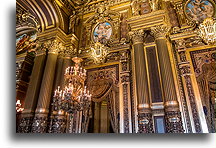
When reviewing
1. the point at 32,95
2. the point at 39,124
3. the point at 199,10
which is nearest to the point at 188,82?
the point at 199,10

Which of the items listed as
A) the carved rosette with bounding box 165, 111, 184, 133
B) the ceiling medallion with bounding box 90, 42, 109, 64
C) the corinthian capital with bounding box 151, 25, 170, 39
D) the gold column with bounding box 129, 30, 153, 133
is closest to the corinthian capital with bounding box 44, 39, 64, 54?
the ceiling medallion with bounding box 90, 42, 109, 64

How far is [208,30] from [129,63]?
2.71 metres

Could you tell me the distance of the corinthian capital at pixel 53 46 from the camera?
22.6 feet

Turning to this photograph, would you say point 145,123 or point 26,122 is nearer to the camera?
point 145,123

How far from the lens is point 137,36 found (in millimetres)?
6184

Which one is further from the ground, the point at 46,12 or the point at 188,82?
the point at 46,12

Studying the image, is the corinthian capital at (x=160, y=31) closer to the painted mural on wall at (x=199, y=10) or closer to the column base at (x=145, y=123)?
the painted mural on wall at (x=199, y=10)

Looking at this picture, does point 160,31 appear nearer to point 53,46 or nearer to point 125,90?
point 125,90

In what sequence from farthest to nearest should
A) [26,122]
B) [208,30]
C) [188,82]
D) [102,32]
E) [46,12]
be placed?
1. [102,32]
2. [46,12]
3. [26,122]
4. [208,30]
5. [188,82]

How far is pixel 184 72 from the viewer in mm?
5496

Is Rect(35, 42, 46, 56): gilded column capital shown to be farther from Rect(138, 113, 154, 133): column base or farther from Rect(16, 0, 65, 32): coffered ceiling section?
Rect(138, 113, 154, 133): column base

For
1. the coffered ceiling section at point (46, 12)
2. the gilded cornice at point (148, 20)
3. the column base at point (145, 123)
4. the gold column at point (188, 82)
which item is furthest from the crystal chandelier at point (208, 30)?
the coffered ceiling section at point (46, 12)

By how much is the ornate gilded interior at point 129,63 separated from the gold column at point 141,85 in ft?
0.09

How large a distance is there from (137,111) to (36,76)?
384 cm
